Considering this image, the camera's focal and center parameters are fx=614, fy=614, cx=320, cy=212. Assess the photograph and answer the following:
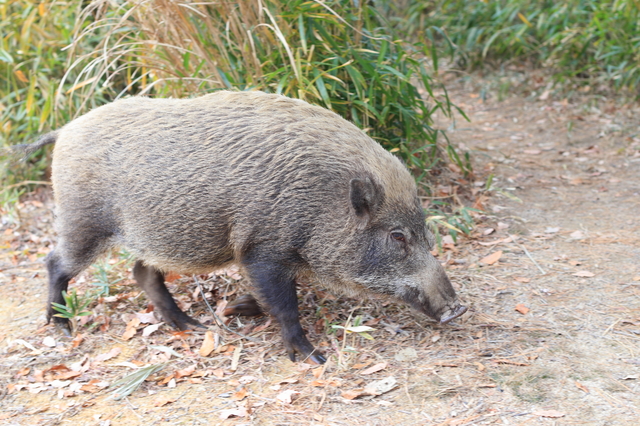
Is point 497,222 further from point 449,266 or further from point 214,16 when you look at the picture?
point 214,16

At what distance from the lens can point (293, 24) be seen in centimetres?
499

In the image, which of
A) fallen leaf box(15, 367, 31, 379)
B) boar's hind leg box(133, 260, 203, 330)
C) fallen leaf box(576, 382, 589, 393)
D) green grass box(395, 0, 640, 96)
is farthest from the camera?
green grass box(395, 0, 640, 96)

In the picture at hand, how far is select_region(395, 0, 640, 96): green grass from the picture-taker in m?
7.36

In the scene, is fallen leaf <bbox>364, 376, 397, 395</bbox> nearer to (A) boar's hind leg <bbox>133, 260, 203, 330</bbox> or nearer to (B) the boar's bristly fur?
(B) the boar's bristly fur

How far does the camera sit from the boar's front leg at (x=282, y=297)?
3.72 meters

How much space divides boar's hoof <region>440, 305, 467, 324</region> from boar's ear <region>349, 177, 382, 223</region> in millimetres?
726

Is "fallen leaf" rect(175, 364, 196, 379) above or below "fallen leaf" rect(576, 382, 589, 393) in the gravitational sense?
below

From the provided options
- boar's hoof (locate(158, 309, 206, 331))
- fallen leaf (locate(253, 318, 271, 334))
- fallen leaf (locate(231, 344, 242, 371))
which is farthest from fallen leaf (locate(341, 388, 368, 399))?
boar's hoof (locate(158, 309, 206, 331))

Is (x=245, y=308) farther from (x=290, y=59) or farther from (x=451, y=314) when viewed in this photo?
(x=290, y=59)

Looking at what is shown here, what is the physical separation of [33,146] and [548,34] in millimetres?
6575

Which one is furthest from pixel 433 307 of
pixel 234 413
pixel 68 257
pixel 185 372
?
pixel 68 257

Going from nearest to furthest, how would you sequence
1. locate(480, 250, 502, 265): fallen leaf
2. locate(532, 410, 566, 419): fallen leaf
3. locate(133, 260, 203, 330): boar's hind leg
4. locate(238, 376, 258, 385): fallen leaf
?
locate(532, 410, 566, 419): fallen leaf → locate(238, 376, 258, 385): fallen leaf → locate(133, 260, 203, 330): boar's hind leg → locate(480, 250, 502, 265): fallen leaf

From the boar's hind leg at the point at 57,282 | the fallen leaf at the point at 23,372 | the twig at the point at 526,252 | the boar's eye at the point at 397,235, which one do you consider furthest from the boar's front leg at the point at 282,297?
the twig at the point at 526,252

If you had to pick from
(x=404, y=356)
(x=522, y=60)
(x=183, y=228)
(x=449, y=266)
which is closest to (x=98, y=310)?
(x=183, y=228)
